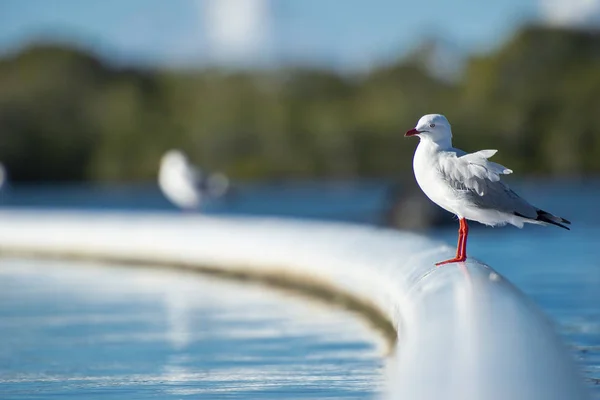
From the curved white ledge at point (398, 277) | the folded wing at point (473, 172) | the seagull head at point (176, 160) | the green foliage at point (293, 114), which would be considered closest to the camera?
the curved white ledge at point (398, 277)

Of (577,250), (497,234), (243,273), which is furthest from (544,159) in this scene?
(243,273)

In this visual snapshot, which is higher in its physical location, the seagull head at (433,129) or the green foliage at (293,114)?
the green foliage at (293,114)

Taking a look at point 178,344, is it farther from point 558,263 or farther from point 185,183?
point 185,183

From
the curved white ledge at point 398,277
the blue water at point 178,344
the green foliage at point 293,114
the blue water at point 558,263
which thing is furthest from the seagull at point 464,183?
the green foliage at point 293,114

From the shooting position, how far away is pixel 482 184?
6664mm

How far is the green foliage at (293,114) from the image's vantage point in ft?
231

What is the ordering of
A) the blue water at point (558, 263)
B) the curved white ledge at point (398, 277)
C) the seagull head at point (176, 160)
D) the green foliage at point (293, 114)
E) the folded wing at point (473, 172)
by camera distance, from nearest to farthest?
the curved white ledge at point (398, 277), the folded wing at point (473, 172), the blue water at point (558, 263), the seagull head at point (176, 160), the green foliage at point (293, 114)

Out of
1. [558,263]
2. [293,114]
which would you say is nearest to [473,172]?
[558,263]

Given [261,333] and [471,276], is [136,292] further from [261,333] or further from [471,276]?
[471,276]

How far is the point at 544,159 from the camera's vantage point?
→ 66.9m

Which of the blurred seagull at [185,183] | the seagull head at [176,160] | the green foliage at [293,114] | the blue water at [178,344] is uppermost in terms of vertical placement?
the green foliage at [293,114]

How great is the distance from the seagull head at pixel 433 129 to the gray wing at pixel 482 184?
8.6 inches

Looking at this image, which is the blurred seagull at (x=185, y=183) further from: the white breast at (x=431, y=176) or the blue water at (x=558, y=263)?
the white breast at (x=431, y=176)

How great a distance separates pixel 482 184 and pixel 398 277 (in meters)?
1.73
